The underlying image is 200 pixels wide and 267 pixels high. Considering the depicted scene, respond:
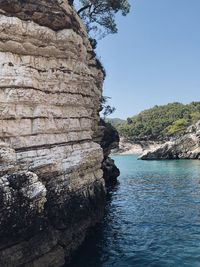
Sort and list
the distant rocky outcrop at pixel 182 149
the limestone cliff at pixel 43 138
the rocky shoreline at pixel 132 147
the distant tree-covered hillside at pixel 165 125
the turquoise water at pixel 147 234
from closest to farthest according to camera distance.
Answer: the limestone cliff at pixel 43 138 → the turquoise water at pixel 147 234 → the distant rocky outcrop at pixel 182 149 → the distant tree-covered hillside at pixel 165 125 → the rocky shoreline at pixel 132 147

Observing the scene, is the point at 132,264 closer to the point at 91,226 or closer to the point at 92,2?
the point at 91,226

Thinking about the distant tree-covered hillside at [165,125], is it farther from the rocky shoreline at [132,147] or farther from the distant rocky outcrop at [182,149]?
the distant rocky outcrop at [182,149]

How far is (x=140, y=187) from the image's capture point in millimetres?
48750

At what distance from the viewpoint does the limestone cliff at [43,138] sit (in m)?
16.7

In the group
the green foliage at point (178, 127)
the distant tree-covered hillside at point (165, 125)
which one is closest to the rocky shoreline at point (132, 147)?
the distant tree-covered hillside at point (165, 125)

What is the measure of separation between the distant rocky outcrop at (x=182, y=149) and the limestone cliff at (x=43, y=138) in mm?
90086

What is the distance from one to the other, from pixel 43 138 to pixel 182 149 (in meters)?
98.9

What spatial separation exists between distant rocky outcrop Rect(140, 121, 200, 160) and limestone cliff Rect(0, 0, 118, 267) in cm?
9009

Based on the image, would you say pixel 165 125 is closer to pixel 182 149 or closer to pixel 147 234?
pixel 182 149

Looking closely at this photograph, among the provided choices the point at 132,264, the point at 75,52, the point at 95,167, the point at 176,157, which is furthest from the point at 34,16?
the point at 176,157

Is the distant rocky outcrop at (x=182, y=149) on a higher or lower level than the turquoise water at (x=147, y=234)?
higher

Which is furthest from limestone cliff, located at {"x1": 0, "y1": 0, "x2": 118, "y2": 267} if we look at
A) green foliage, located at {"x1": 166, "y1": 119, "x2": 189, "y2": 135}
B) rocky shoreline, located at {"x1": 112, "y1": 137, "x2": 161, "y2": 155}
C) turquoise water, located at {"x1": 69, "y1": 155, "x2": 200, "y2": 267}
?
rocky shoreline, located at {"x1": 112, "y1": 137, "x2": 161, "y2": 155}

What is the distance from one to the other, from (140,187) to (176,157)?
68527 millimetres

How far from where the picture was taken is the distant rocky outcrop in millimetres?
111325
